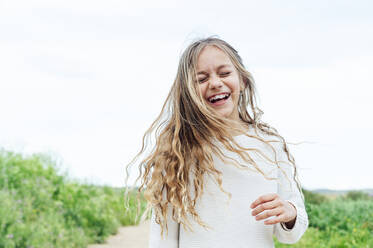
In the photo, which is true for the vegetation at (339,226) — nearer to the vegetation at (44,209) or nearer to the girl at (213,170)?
the girl at (213,170)

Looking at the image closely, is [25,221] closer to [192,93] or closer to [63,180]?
[63,180]

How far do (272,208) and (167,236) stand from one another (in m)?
0.54

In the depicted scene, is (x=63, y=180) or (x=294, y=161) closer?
(x=294, y=161)

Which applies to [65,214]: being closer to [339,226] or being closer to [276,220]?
[339,226]

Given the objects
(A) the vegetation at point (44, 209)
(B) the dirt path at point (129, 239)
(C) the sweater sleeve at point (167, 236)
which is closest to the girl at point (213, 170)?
(C) the sweater sleeve at point (167, 236)

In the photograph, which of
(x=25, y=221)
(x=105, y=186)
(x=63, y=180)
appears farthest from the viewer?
(x=105, y=186)

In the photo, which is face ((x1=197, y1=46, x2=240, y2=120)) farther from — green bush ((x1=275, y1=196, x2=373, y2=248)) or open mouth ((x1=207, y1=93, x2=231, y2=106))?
green bush ((x1=275, y1=196, x2=373, y2=248))

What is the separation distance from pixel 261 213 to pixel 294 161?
0.56 metres

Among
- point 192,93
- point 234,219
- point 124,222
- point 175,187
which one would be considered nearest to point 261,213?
point 234,219

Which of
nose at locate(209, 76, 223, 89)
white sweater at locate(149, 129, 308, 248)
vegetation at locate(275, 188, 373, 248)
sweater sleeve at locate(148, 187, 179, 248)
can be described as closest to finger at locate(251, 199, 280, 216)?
white sweater at locate(149, 129, 308, 248)

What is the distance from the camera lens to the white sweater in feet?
7.29

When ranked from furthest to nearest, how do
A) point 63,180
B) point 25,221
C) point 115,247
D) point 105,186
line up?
1. point 105,186
2. point 63,180
3. point 115,247
4. point 25,221

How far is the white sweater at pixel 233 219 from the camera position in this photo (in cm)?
222

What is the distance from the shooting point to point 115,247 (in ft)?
22.0
